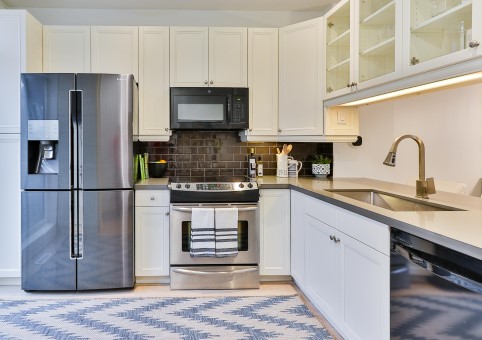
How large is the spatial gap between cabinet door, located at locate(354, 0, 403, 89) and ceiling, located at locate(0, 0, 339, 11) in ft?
3.72

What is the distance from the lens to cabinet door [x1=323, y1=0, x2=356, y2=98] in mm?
3136

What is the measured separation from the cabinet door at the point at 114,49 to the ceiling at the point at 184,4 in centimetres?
35

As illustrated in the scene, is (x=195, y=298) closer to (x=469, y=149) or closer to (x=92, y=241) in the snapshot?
(x=92, y=241)

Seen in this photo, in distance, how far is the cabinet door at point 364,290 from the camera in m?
1.84

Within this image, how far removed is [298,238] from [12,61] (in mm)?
2726

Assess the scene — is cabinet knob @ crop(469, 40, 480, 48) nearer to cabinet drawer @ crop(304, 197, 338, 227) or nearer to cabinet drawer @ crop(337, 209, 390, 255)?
cabinet drawer @ crop(337, 209, 390, 255)

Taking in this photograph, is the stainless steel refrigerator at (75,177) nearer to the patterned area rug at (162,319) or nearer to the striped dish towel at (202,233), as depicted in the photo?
the patterned area rug at (162,319)

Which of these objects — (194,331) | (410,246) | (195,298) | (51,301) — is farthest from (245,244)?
(410,246)

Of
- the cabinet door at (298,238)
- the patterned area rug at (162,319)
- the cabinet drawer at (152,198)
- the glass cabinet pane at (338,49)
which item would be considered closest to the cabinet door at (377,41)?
the glass cabinet pane at (338,49)

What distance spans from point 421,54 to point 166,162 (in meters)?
2.58

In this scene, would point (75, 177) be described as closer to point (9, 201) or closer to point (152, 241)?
point (9, 201)

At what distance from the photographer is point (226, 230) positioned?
3375 mm

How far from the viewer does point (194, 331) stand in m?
2.64

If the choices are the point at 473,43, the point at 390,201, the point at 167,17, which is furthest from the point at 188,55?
the point at 473,43
